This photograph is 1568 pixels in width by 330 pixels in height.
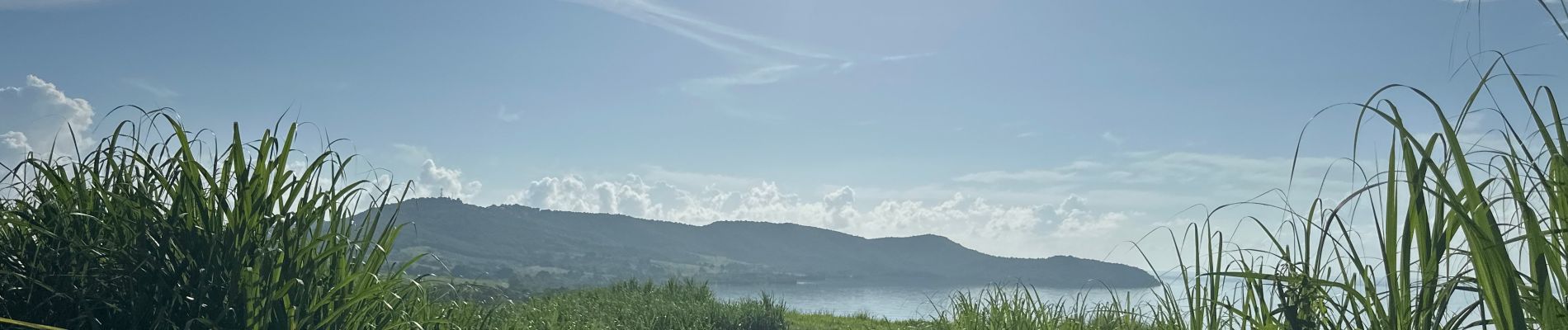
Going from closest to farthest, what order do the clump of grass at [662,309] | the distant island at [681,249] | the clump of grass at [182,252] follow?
the clump of grass at [182,252]
the clump of grass at [662,309]
the distant island at [681,249]

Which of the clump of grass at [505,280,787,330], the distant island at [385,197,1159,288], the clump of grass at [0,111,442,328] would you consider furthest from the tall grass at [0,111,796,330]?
the distant island at [385,197,1159,288]

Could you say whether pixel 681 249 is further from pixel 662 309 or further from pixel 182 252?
pixel 182 252

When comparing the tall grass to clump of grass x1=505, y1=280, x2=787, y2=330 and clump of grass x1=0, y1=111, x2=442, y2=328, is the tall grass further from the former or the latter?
clump of grass x1=505, y1=280, x2=787, y2=330

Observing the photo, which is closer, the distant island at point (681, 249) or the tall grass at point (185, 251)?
the tall grass at point (185, 251)

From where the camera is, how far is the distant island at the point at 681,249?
6606cm

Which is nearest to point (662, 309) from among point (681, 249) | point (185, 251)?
point (185, 251)

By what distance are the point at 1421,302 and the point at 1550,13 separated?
51 centimetres

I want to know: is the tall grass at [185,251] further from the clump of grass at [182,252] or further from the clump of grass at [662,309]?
the clump of grass at [662,309]

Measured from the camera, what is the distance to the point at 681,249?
288ft

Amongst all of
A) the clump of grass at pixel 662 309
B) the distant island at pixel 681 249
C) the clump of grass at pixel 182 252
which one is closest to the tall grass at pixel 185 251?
the clump of grass at pixel 182 252

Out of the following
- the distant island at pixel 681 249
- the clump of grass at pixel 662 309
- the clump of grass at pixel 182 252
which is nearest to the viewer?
the clump of grass at pixel 182 252

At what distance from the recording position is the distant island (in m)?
66.1

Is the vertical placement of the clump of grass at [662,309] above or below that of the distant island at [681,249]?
below

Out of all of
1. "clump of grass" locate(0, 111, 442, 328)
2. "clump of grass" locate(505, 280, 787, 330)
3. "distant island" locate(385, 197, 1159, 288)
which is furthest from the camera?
"distant island" locate(385, 197, 1159, 288)
